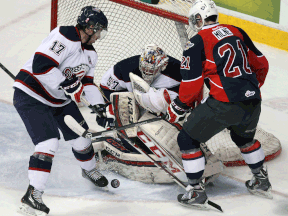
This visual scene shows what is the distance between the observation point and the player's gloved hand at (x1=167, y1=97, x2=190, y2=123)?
2.66 meters

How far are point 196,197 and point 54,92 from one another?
39.7 inches

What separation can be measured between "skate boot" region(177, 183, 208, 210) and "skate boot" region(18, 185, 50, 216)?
0.77 m

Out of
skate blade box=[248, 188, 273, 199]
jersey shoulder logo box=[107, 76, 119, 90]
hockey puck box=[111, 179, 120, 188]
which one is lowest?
hockey puck box=[111, 179, 120, 188]

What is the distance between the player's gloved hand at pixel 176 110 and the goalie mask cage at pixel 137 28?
81cm

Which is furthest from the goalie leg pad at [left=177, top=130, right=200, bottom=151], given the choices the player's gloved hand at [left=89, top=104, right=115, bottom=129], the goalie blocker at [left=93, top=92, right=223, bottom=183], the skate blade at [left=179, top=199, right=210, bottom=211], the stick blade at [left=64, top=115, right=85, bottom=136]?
the stick blade at [left=64, top=115, right=85, bottom=136]

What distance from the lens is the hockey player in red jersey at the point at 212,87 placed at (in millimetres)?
2496

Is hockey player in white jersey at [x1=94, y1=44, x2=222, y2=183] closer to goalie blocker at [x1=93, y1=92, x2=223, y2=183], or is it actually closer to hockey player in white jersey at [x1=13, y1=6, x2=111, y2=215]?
goalie blocker at [x1=93, y1=92, x2=223, y2=183]

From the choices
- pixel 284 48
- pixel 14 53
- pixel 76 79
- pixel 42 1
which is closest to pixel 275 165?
pixel 76 79

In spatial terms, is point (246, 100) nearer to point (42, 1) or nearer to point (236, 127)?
point (236, 127)

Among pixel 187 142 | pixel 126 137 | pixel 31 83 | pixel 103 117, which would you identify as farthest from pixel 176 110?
pixel 31 83

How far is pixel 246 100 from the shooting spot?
2.54m

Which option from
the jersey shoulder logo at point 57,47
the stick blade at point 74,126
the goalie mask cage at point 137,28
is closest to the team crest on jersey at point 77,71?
the jersey shoulder logo at point 57,47

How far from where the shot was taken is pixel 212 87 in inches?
100

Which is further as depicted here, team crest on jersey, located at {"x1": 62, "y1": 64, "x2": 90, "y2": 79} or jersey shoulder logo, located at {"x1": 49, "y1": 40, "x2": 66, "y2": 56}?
team crest on jersey, located at {"x1": 62, "y1": 64, "x2": 90, "y2": 79}
